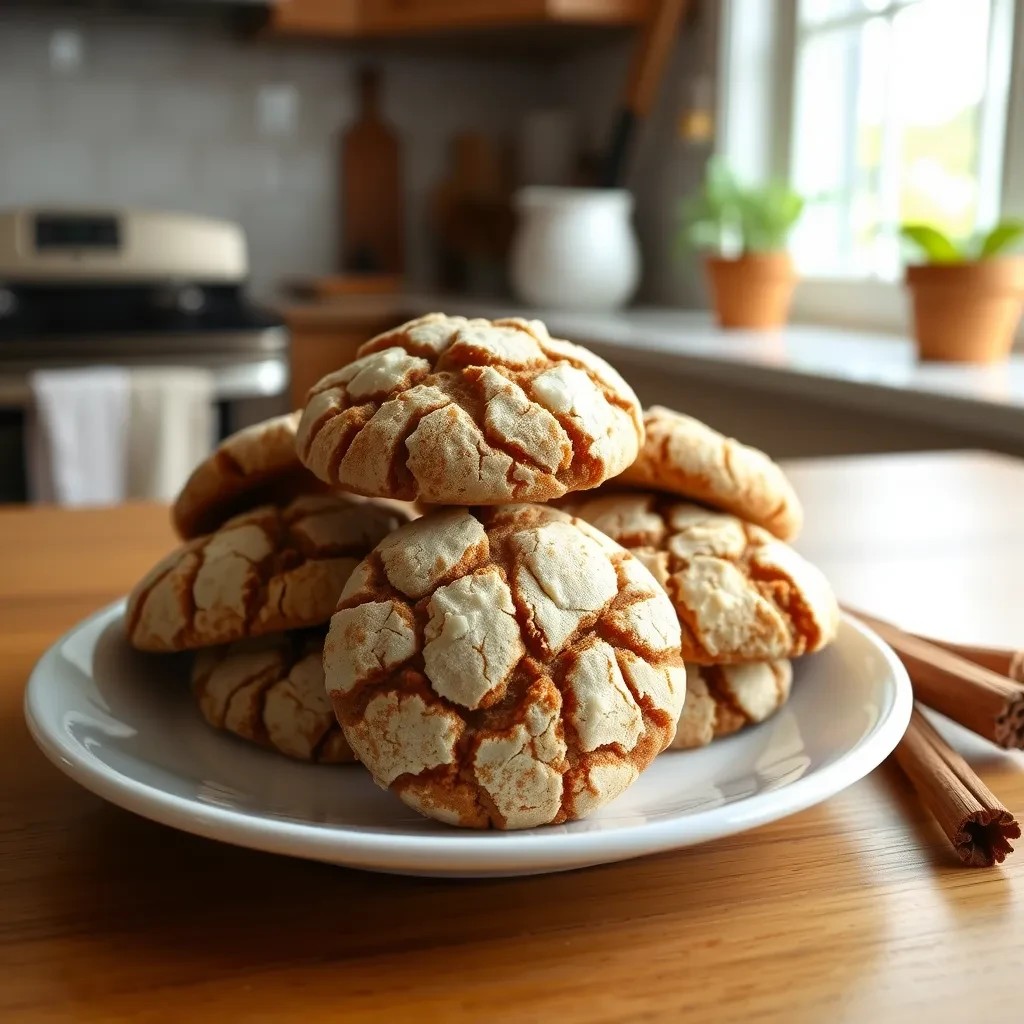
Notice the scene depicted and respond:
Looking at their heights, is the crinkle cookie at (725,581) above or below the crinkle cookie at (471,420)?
below

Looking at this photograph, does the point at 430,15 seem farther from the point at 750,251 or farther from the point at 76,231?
the point at 750,251

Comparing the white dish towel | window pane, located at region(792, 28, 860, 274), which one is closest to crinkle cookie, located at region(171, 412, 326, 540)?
the white dish towel

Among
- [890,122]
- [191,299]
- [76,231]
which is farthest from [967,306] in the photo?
[76,231]

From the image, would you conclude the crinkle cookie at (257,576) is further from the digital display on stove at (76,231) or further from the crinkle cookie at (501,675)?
the digital display on stove at (76,231)

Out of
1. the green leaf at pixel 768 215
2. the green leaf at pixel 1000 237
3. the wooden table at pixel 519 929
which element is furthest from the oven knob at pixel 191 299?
the wooden table at pixel 519 929

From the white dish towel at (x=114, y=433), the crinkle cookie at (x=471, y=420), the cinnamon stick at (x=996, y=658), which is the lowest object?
the white dish towel at (x=114, y=433)

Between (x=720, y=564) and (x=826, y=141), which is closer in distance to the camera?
(x=720, y=564)

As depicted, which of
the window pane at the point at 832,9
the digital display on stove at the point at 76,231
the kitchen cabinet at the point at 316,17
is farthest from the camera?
the kitchen cabinet at the point at 316,17
